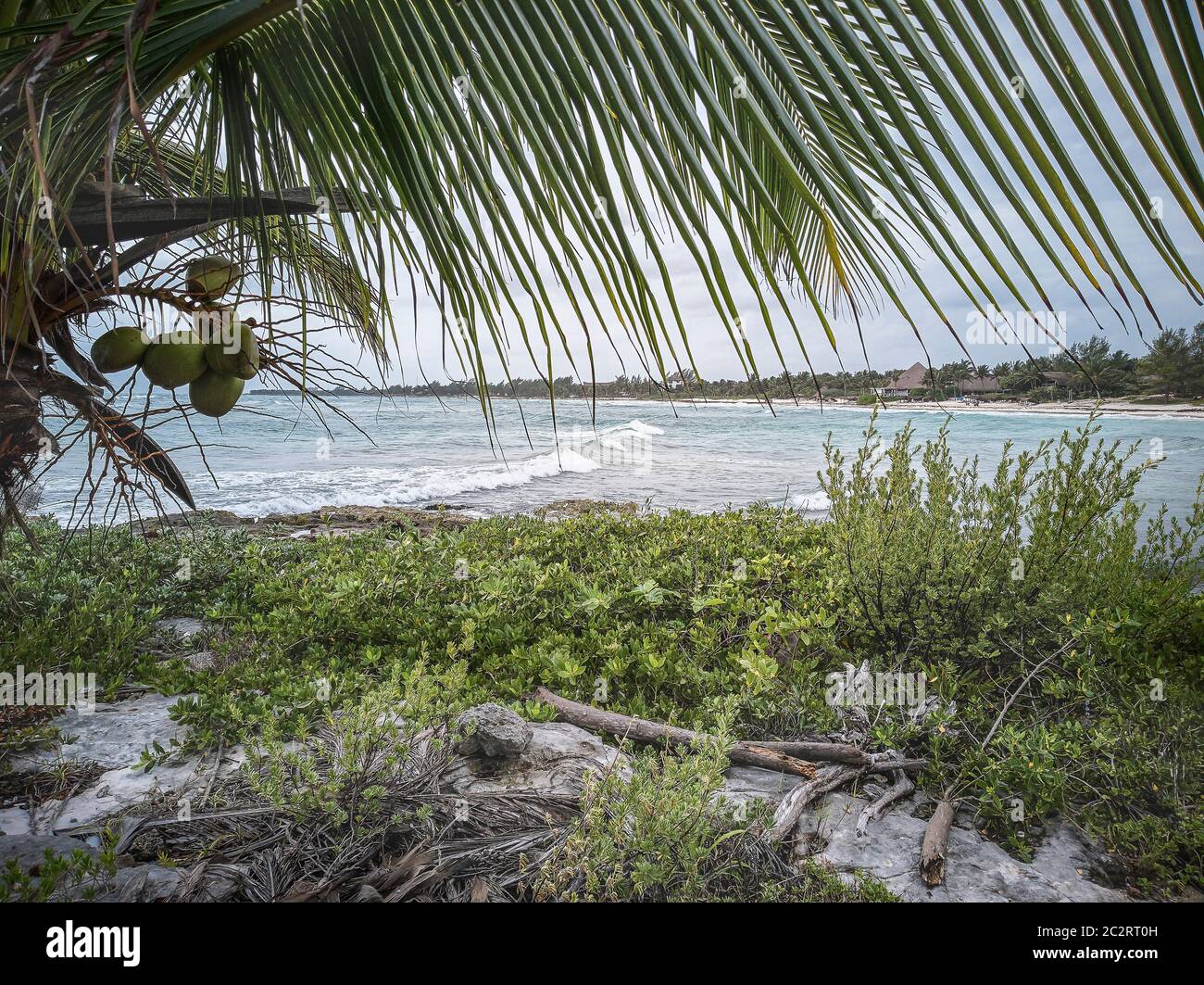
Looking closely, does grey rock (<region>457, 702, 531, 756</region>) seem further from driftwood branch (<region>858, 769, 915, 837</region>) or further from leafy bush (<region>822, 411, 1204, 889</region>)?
leafy bush (<region>822, 411, 1204, 889</region>)

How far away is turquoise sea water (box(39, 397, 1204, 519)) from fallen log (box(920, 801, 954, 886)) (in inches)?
81.4

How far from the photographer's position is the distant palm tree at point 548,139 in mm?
523

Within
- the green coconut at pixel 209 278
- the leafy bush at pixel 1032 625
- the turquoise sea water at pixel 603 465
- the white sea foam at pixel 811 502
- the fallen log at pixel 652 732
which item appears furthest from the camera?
the white sea foam at pixel 811 502

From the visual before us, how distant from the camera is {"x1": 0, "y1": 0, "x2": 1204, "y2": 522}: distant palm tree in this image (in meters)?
0.52

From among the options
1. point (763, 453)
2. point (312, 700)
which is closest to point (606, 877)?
point (312, 700)

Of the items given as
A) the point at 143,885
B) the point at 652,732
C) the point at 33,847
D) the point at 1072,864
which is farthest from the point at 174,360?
the point at 1072,864

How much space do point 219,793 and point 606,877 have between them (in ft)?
3.73

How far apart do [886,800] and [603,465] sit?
8.08 metres

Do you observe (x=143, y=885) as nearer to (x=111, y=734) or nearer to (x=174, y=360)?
(x=111, y=734)

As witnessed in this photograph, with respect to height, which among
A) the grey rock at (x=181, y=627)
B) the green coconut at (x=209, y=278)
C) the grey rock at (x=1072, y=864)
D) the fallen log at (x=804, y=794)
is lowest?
the grey rock at (x=1072, y=864)

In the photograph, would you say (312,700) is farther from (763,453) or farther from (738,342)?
(763,453)

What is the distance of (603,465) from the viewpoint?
9.94 meters

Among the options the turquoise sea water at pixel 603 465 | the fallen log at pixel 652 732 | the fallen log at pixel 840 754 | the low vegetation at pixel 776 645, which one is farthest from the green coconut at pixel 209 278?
the turquoise sea water at pixel 603 465

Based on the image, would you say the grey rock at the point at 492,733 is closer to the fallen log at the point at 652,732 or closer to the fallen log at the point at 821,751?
the fallen log at the point at 652,732
